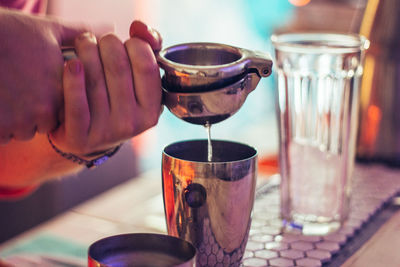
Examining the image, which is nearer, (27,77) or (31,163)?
(27,77)

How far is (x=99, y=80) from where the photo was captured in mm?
570

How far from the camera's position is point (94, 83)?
57 cm

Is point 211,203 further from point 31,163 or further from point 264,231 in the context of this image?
point 31,163

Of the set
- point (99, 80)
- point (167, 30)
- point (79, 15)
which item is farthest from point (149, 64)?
point (167, 30)

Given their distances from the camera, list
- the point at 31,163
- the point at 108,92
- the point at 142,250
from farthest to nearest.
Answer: the point at 31,163 < the point at 108,92 < the point at 142,250

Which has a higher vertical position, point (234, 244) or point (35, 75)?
point (35, 75)

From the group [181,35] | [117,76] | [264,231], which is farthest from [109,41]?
[181,35]

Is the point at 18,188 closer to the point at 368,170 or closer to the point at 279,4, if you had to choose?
the point at 368,170

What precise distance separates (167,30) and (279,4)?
2.79ft

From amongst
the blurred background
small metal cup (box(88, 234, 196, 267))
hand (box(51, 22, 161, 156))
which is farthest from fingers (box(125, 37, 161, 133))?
the blurred background

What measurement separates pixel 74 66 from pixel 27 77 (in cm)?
5

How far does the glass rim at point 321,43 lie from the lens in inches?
27.0

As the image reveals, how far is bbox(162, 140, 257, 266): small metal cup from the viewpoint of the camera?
0.50m

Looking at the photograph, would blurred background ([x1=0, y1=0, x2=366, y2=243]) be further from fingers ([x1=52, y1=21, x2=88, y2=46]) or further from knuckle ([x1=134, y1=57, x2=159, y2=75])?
knuckle ([x1=134, y1=57, x2=159, y2=75])
